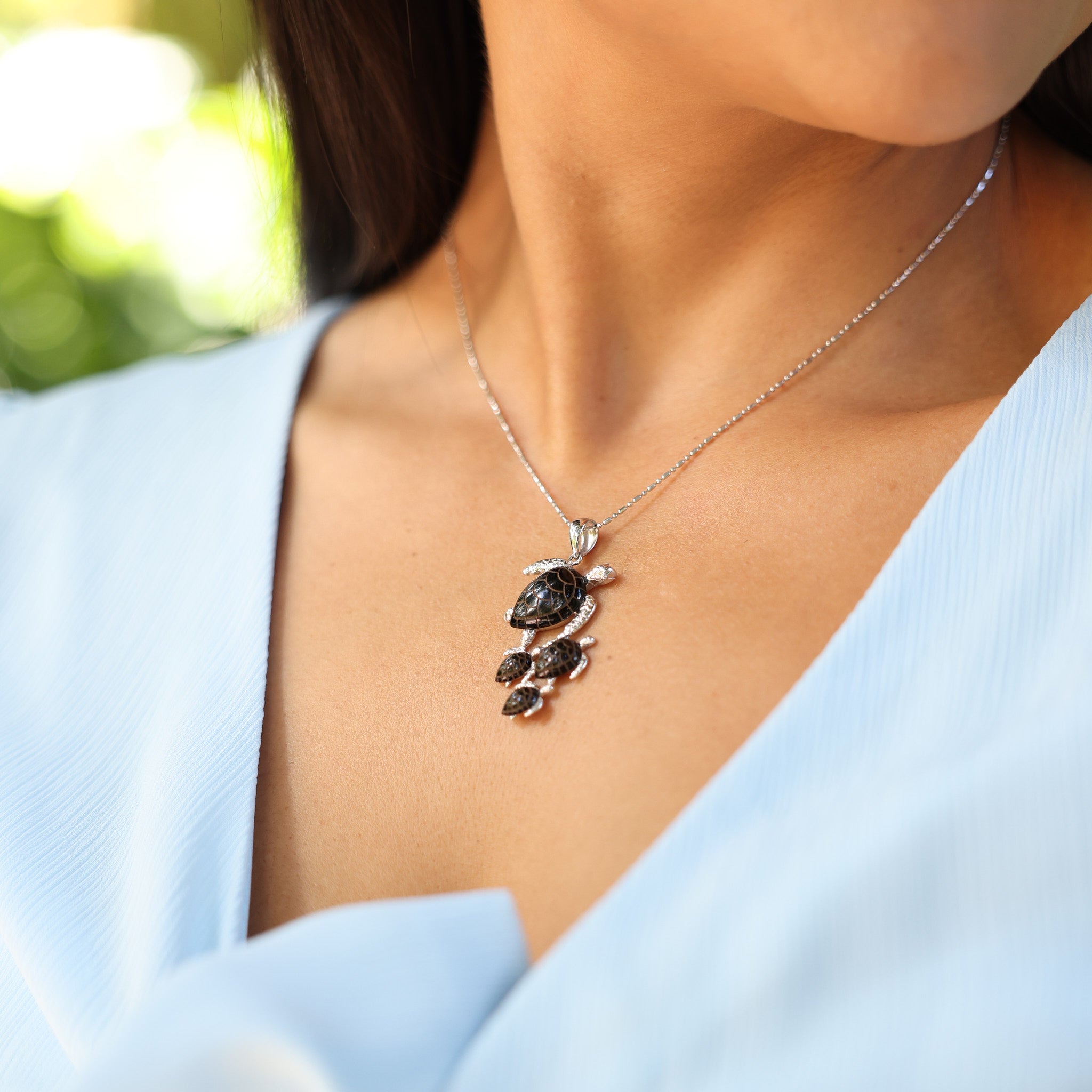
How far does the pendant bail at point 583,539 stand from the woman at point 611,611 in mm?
16

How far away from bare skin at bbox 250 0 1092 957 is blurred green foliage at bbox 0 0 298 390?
2851 millimetres

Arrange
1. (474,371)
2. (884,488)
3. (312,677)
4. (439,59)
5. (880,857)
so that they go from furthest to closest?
(439,59) → (474,371) → (312,677) → (884,488) → (880,857)

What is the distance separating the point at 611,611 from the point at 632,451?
214 millimetres

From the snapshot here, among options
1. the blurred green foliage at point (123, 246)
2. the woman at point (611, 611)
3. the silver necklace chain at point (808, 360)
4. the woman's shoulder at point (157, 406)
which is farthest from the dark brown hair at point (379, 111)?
the blurred green foliage at point (123, 246)

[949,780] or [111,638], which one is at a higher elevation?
[949,780]

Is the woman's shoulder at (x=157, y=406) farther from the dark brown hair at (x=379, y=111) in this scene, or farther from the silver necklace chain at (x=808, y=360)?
the silver necklace chain at (x=808, y=360)

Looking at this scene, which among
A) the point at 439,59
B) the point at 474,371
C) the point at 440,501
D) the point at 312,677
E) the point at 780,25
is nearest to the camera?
the point at 780,25

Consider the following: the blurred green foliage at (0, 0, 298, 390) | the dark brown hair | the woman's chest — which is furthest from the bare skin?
the blurred green foliage at (0, 0, 298, 390)

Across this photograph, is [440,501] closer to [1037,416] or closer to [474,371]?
[474,371]

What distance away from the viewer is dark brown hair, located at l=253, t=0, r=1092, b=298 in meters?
1.40

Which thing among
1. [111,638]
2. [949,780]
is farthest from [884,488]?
[111,638]

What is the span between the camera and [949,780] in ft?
2.39

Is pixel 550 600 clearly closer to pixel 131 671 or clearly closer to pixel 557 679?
pixel 557 679

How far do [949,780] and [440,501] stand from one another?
0.62 metres
